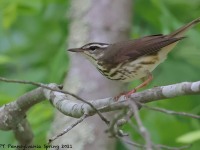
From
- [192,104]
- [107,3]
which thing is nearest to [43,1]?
[107,3]

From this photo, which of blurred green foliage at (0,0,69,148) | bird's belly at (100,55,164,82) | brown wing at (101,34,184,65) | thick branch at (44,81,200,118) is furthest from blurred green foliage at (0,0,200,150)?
thick branch at (44,81,200,118)

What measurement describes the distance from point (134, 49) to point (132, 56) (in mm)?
57

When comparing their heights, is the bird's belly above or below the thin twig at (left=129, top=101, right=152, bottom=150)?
below

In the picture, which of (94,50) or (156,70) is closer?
(94,50)

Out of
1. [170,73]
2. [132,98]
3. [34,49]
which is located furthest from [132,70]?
[34,49]

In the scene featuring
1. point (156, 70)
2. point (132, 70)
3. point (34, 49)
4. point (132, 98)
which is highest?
point (132, 98)

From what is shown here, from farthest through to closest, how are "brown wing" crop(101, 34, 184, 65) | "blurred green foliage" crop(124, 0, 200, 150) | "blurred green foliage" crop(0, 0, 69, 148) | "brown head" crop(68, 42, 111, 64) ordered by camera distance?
"blurred green foliage" crop(124, 0, 200, 150) → "blurred green foliage" crop(0, 0, 69, 148) → "brown head" crop(68, 42, 111, 64) → "brown wing" crop(101, 34, 184, 65)

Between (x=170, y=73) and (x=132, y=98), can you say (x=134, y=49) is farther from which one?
(x=132, y=98)

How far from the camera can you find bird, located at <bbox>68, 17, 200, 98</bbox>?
5105mm

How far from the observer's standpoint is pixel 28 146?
5078 mm

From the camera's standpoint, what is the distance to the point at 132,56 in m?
5.24

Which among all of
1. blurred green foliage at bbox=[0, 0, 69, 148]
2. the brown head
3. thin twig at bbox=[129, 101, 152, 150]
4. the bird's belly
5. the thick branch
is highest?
thin twig at bbox=[129, 101, 152, 150]

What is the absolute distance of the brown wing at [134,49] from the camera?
5.20 metres

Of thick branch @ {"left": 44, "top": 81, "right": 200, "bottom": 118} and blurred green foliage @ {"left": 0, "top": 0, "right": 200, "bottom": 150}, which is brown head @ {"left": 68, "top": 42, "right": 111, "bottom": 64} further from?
thick branch @ {"left": 44, "top": 81, "right": 200, "bottom": 118}
